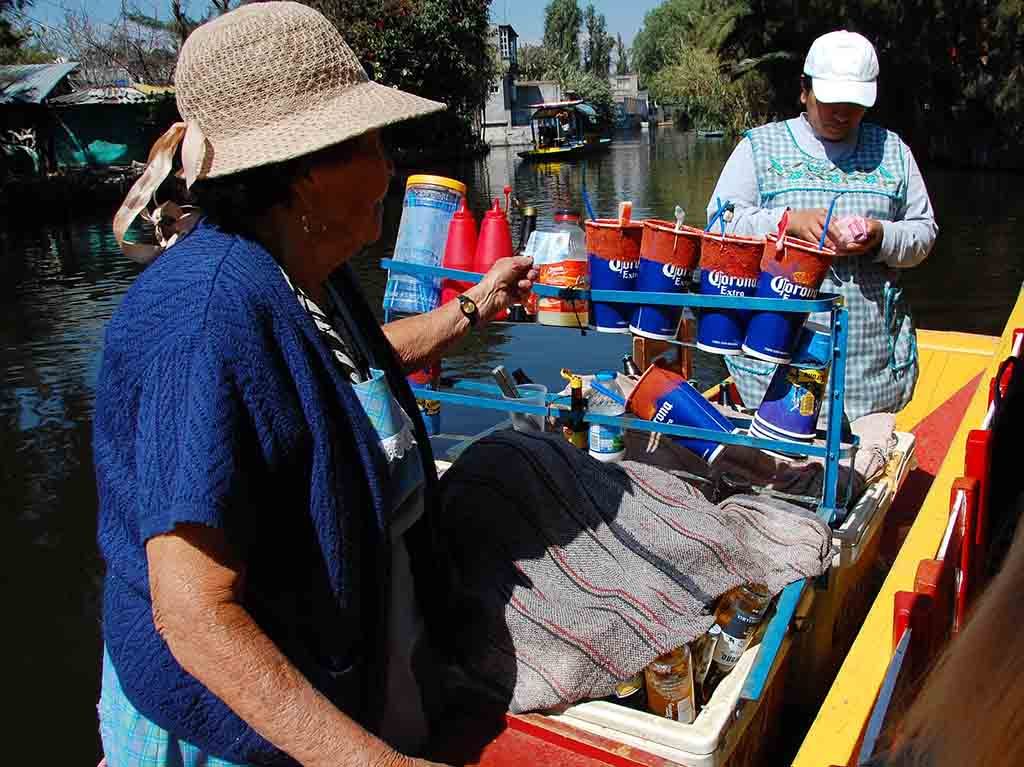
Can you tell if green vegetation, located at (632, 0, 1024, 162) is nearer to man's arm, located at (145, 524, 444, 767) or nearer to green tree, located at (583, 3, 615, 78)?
man's arm, located at (145, 524, 444, 767)

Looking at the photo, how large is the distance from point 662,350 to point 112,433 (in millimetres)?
2296

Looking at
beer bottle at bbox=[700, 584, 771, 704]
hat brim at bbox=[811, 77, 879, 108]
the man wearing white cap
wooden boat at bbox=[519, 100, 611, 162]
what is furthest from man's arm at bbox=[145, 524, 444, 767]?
wooden boat at bbox=[519, 100, 611, 162]

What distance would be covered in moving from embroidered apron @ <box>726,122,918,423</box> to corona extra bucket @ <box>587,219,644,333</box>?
0.57 m

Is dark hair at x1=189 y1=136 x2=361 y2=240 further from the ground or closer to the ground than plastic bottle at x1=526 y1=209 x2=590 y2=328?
further from the ground

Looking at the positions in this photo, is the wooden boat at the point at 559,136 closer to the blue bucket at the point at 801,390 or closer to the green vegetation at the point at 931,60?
the green vegetation at the point at 931,60

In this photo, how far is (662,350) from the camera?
11.2 feet

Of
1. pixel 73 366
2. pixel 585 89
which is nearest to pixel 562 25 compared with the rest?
pixel 585 89

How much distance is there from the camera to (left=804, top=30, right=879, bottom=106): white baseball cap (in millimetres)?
2889

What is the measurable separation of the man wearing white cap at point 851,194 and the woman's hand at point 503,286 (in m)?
0.73

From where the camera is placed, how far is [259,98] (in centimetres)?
145

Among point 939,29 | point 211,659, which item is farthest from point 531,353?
point 939,29

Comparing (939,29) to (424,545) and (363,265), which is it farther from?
(424,545)

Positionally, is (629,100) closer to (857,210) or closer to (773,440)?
(857,210)

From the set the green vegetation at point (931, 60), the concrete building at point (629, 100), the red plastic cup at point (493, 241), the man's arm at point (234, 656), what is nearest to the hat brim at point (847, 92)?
the red plastic cup at point (493, 241)
